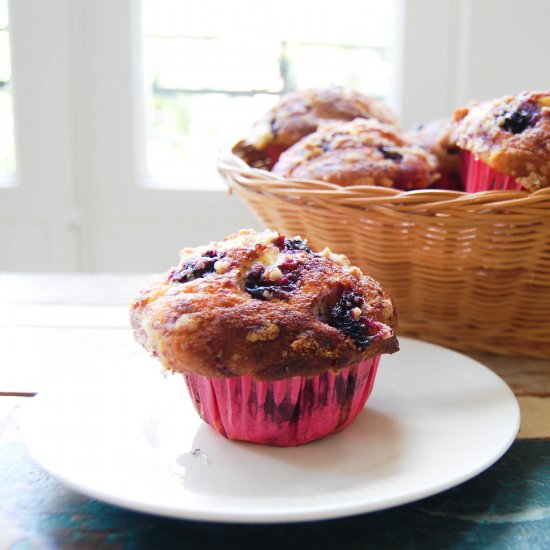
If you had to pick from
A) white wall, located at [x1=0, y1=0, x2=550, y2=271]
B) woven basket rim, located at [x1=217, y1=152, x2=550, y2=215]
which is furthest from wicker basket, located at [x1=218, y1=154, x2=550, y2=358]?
white wall, located at [x1=0, y1=0, x2=550, y2=271]

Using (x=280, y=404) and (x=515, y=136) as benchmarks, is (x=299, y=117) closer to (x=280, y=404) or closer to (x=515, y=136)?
(x=515, y=136)

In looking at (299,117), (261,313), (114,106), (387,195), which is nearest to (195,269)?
(261,313)

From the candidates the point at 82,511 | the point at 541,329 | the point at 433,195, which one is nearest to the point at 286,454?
the point at 82,511

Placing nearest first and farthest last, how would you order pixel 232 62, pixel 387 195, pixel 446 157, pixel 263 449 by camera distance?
pixel 263 449 → pixel 387 195 → pixel 446 157 → pixel 232 62

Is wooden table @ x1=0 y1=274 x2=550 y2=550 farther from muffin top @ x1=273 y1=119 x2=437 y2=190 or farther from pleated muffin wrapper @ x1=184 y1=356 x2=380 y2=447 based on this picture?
muffin top @ x1=273 y1=119 x2=437 y2=190

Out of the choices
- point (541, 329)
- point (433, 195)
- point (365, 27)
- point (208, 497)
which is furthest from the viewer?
point (365, 27)

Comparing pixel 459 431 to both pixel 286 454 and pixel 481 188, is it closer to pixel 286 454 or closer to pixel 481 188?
pixel 286 454
